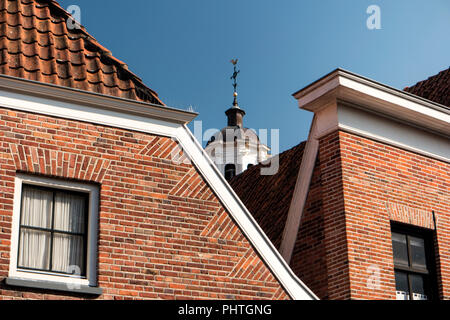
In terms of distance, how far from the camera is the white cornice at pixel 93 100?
35.8 feet

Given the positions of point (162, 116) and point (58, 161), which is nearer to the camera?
point (58, 161)

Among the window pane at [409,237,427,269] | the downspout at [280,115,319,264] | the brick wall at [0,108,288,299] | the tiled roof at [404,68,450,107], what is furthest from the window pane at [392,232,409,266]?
the tiled roof at [404,68,450,107]

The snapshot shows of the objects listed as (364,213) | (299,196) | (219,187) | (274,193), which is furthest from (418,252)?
(219,187)

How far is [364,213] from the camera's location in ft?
43.4

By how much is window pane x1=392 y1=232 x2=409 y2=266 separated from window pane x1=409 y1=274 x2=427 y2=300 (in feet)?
0.97

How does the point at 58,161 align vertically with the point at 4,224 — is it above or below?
above

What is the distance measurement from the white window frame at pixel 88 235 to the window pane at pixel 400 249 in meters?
5.26

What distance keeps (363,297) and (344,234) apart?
3.40ft

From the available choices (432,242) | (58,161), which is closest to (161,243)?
(58,161)

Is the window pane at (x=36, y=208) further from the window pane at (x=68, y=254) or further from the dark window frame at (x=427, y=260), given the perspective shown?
the dark window frame at (x=427, y=260)

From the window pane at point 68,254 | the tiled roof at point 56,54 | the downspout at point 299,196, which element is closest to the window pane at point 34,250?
the window pane at point 68,254
